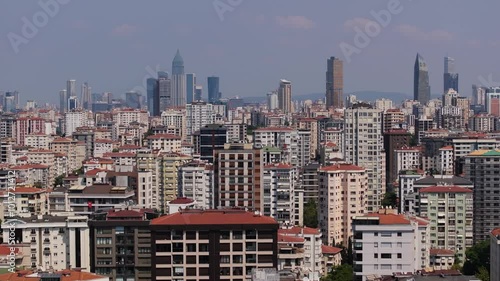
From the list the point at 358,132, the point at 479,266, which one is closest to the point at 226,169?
the point at 479,266

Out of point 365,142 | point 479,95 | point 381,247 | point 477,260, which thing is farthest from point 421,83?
point 381,247

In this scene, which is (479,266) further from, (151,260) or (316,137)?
(316,137)

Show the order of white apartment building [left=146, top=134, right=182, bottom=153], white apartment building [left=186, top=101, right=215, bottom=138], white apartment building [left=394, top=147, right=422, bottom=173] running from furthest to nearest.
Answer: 1. white apartment building [left=186, top=101, right=215, bottom=138]
2. white apartment building [left=146, top=134, right=182, bottom=153]
3. white apartment building [left=394, top=147, right=422, bottom=173]

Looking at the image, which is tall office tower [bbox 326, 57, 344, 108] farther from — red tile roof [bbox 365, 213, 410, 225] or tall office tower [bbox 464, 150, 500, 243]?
red tile roof [bbox 365, 213, 410, 225]

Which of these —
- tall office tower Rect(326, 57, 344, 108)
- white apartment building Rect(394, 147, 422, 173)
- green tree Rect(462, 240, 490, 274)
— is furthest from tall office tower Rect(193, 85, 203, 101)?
green tree Rect(462, 240, 490, 274)

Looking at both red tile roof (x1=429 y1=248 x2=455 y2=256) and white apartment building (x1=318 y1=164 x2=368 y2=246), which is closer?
red tile roof (x1=429 y1=248 x2=455 y2=256)

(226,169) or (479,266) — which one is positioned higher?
(226,169)
